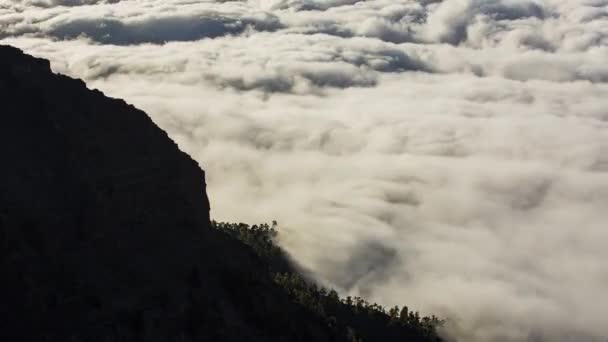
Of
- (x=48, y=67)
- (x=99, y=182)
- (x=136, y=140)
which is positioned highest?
(x=48, y=67)

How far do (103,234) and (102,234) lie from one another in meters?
0.16

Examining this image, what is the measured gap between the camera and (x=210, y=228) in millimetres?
122312

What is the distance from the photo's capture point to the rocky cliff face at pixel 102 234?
80938mm

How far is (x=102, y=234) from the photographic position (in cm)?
9450

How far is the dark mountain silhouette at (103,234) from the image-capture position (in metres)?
81.0

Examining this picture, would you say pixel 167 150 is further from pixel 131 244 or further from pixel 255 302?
pixel 255 302

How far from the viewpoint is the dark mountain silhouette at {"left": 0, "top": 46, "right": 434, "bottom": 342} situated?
266 feet

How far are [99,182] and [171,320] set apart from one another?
2316cm

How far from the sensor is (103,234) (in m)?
94.6

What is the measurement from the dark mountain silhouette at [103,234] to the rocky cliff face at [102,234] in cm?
18

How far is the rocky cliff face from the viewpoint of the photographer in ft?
266

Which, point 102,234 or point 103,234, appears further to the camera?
point 103,234

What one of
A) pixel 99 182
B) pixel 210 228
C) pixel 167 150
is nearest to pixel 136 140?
pixel 167 150

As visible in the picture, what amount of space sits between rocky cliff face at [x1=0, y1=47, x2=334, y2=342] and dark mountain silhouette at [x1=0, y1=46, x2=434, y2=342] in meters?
0.18
